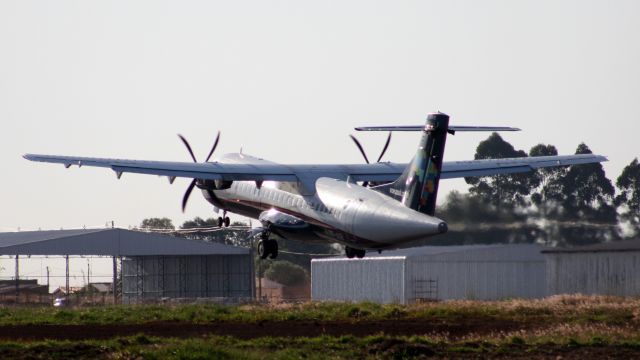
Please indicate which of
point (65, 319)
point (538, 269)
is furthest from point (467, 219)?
point (65, 319)

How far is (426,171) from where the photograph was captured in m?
47.5

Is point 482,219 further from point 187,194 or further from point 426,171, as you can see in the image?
point 426,171

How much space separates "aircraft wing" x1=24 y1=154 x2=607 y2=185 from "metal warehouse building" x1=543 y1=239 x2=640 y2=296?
1251 centimetres

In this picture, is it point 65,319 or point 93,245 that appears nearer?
point 65,319

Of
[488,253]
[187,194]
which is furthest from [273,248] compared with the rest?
[488,253]

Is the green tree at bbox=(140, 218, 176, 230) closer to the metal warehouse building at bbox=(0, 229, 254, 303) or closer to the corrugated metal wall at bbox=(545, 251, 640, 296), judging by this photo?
the metal warehouse building at bbox=(0, 229, 254, 303)

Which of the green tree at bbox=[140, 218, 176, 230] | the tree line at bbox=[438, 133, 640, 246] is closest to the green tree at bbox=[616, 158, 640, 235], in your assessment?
the tree line at bbox=[438, 133, 640, 246]

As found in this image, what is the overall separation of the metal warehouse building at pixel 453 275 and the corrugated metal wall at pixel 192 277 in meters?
13.9

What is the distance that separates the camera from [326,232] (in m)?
52.2

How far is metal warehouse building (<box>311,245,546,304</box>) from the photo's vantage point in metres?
78.7

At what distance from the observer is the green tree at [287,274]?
13462 centimetres

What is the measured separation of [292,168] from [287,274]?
80790 mm

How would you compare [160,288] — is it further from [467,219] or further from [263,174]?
[263,174]

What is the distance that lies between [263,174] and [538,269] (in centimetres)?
3038
